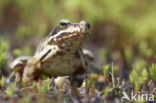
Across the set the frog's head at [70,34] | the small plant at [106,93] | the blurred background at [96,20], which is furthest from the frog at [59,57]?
the blurred background at [96,20]

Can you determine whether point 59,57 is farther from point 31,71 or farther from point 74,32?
point 74,32

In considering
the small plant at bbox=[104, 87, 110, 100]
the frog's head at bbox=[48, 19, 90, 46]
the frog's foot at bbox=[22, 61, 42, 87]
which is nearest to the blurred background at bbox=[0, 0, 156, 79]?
the frog's foot at bbox=[22, 61, 42, 87]

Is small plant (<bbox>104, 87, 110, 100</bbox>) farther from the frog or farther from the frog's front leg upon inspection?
the frog's front leg

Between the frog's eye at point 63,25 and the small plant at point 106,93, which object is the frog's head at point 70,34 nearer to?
the frog's eye at point 63,25

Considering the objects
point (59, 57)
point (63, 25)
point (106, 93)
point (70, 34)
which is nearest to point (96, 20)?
point (59, 57)

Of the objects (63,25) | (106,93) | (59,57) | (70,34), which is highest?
(63,25)

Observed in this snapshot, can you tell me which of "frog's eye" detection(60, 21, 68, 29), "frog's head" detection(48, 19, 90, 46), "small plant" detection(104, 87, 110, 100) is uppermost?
"frog's eye" detection(60, 21, 68, 29)

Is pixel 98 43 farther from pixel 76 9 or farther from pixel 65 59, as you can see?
pixel 65 59

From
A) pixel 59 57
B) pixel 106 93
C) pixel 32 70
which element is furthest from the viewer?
pixel 32 70
